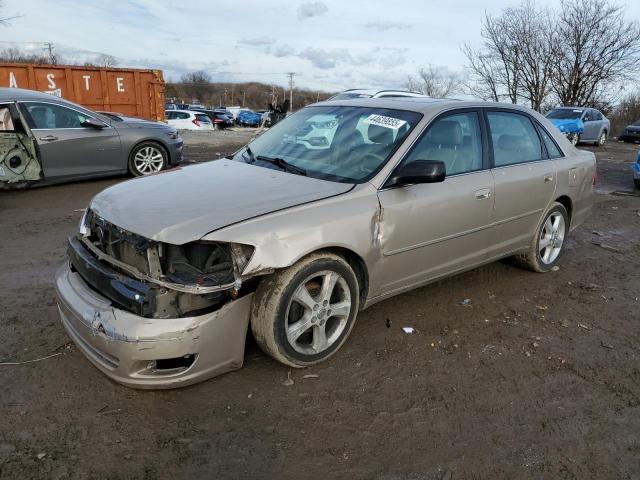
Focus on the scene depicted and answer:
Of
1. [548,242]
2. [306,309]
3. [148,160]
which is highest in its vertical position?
[306,309]

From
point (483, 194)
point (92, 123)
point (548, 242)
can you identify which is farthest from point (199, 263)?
point (92, 123)

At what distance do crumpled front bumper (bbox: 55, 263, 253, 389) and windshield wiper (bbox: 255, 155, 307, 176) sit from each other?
112cm

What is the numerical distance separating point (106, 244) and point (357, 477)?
1909 millimetres

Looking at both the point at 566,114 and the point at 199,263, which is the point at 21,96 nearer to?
the point at 199,263

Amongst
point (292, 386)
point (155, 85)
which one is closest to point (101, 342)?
point (292, 386)

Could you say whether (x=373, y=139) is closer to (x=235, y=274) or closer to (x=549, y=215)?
(x=235, y=274)

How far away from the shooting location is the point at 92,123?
8.16m

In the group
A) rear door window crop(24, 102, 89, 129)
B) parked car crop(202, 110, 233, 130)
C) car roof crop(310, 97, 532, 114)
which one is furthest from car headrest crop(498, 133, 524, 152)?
parked car crop(202, 110, 233, 130)

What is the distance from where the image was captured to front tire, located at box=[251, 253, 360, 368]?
2850mm

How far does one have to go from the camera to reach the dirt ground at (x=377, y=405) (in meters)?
2.40

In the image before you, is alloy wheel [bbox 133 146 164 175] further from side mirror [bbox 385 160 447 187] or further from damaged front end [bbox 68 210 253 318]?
side mirror [bbox 385 160 447 187]

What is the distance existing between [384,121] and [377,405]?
6.72 ft

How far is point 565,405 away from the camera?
9.56 ft

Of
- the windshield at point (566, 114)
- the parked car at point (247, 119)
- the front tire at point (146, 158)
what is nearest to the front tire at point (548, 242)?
the front tire at point (146, 158)
